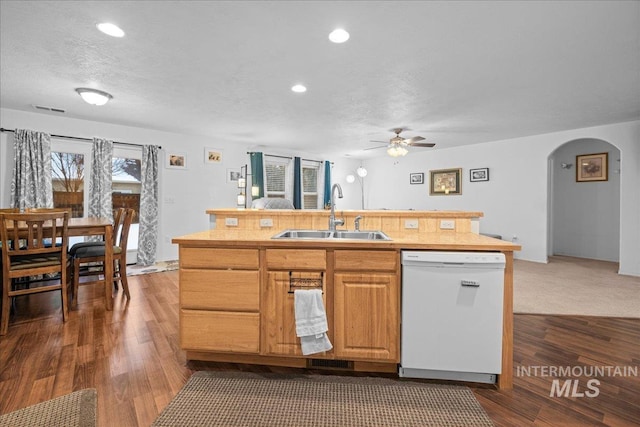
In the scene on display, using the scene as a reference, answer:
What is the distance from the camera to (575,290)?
362 centimetres

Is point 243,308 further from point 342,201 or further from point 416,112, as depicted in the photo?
point 342,201

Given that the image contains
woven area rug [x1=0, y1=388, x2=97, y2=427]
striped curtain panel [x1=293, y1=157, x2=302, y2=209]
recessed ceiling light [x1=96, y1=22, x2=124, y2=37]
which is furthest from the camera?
striped curtain panel [x1=293, y1=157, x2=302, y2=209]

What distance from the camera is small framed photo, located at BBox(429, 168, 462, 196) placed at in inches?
258

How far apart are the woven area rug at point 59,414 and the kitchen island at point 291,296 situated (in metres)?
0.54

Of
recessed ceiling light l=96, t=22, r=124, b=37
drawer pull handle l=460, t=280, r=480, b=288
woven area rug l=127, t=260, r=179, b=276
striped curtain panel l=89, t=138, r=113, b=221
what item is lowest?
woven area rug l=127, t=260, r=179, b=276

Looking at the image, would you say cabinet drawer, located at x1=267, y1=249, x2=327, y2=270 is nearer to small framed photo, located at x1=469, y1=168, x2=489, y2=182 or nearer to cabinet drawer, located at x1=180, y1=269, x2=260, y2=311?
cabinet drawer, located at x1=180, y1=269, x2=260, y2=311

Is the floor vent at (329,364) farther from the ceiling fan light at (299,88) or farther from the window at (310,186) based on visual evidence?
the window at (310,186)

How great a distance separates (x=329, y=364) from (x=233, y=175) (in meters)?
4.85

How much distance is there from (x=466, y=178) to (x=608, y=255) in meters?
2.80

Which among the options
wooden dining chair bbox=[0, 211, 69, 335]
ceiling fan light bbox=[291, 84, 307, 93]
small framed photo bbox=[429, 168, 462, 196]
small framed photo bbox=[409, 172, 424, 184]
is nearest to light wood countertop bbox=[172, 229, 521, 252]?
wooden dining chair bbox=[0, 211, 69, 335]

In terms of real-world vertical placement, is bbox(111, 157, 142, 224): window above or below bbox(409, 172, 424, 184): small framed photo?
below

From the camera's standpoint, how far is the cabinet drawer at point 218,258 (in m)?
1.87

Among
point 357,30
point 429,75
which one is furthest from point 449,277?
point 429,75

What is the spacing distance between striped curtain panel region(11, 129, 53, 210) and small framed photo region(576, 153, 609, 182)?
8968 millimetres
